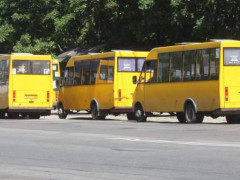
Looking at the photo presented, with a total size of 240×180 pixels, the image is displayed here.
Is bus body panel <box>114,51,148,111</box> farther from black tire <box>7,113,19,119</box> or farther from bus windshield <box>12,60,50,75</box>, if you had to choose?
black tire <box>7,113,19,119</box>

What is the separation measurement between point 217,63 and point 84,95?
11.0 metres

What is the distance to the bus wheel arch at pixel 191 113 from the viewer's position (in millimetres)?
30078

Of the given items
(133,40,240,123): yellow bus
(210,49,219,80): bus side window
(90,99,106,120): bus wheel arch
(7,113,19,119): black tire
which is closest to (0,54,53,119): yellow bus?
(7,113,19,119): black tire

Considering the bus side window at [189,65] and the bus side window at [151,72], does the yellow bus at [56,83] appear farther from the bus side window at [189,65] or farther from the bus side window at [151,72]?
the bus side window at [189,65]

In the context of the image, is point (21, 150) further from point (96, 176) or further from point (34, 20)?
point (34, 20)

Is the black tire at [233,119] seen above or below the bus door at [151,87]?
below

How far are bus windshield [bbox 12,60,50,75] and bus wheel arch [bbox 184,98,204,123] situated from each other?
38.2 feet

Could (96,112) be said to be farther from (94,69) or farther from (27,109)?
(27,109)

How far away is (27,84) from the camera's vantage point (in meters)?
40.6

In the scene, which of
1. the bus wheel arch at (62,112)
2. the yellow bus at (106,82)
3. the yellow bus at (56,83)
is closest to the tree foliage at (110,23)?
the yellow bus at (56,83)

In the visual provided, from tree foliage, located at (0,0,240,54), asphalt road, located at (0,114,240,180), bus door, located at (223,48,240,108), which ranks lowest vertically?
asphalt road, located at (0,114,240,180)

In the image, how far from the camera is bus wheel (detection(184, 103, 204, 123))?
30078 mm

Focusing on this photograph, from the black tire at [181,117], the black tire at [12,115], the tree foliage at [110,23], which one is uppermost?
the tree foliage at [110,23]

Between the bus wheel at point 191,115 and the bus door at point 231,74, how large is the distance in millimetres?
1524
